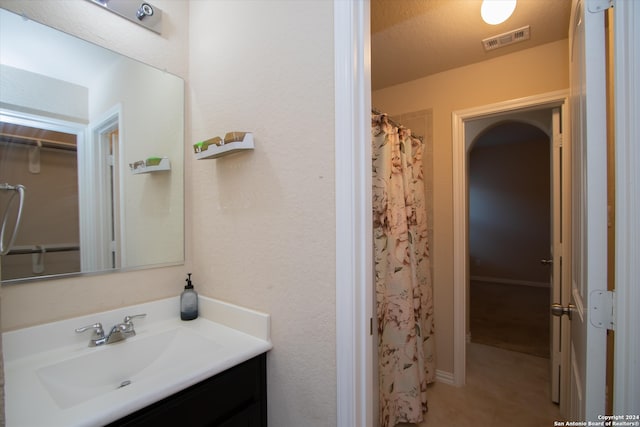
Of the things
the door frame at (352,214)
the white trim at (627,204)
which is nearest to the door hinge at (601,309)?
the white trim at (627,204)

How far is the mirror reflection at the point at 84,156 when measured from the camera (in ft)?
3.29

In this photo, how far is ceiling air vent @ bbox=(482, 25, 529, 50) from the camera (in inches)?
70.9

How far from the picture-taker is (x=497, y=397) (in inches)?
80.0

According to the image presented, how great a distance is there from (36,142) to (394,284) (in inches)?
72.9

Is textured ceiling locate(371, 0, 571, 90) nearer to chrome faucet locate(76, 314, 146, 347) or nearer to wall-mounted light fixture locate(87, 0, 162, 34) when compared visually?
wall-mounted light fixture locate(87, 0, 162, 34)

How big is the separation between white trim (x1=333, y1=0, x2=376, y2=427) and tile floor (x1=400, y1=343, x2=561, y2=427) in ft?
4.31

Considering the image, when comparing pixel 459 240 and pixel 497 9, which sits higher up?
pixel 497 9

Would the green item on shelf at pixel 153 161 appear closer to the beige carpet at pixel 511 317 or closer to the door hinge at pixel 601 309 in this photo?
the door hinge at pixel 601 309

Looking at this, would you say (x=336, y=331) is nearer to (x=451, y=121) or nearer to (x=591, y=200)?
(x=591, y=200)

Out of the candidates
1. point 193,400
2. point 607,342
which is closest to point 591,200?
point 607,342

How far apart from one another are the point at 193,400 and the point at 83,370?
1.49ft

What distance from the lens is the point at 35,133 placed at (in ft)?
3.43

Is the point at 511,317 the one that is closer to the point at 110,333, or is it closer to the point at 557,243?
the point at 557,243

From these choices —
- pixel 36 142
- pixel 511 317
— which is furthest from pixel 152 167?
pixel 511 317
